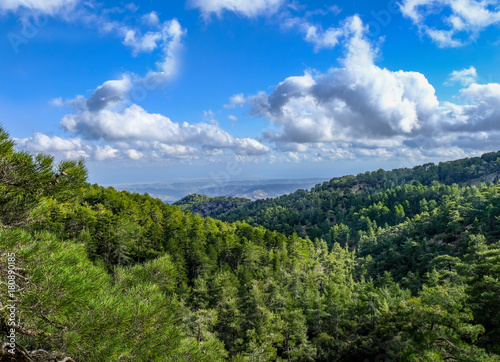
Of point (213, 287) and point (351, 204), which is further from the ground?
point (213, 287)

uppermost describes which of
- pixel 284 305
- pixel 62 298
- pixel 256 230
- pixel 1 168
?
pixel 1 168

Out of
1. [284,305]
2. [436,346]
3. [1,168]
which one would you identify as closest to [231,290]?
[284,305]

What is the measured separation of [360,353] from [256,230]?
124 ft

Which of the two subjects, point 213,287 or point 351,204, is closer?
point 213,287

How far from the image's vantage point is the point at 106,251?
44.2m

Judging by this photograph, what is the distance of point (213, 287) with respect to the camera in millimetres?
40125

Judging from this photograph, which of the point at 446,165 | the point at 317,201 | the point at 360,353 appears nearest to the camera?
the point at 360,353

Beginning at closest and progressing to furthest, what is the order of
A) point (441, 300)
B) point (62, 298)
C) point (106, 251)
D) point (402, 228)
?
point (62, 298) → point (441, 300) → point (106, 251) → point (402, 228)

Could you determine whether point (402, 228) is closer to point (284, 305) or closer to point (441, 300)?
point (284, 305)

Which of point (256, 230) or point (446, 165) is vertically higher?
point (446, 165)

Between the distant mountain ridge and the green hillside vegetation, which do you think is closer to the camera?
the green hillside vegetation

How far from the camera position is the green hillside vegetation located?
14.9 feet

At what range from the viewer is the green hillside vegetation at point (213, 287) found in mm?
4535

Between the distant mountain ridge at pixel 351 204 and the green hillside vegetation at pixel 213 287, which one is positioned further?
the distant mountain ridge at pixel 351 204
